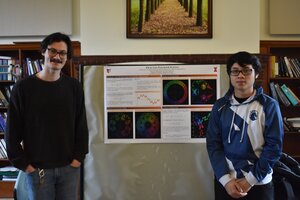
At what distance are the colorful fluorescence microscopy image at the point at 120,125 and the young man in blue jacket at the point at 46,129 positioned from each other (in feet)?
1.99

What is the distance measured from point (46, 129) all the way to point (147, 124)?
2.91 feet

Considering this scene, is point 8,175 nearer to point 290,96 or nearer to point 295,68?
point 290,96

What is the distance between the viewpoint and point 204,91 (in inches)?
90.5

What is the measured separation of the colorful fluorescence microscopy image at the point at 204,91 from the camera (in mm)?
2287

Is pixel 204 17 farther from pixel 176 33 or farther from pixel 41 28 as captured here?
pixel 41 28

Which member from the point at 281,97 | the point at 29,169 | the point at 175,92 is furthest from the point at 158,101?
the point at 281,97

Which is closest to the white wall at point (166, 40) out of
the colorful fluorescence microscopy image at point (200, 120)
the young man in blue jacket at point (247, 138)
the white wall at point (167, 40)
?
the white wall at point (167, 40)

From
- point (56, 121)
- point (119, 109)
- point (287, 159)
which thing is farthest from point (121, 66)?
point (287, 159)

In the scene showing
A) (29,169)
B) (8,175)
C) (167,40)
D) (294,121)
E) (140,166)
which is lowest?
(8,175)

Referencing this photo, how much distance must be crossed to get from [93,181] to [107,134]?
0.38 metres

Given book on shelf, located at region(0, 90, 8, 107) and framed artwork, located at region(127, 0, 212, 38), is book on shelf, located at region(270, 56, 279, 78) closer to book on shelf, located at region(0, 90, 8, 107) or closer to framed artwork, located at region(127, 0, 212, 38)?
framed artwork, located at region(127, 0, 212, 38)

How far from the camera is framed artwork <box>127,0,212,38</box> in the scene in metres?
2.53

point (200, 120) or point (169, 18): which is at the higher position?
point (169, 18)

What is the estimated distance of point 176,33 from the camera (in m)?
2.55
